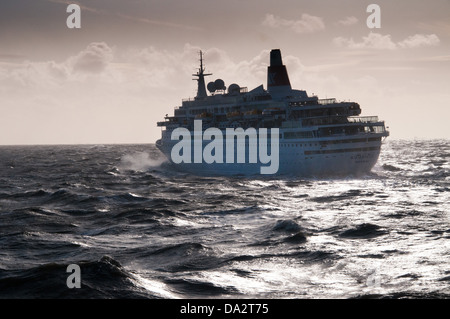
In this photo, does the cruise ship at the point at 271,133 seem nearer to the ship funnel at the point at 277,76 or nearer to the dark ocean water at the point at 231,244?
the ship funnel at the point at 277,76

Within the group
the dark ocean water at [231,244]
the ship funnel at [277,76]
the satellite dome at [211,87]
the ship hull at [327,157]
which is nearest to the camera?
the dark ocean water at [231,244]

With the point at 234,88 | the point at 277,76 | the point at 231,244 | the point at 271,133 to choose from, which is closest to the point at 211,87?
the point at 234,88

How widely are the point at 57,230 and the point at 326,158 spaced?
3684cm

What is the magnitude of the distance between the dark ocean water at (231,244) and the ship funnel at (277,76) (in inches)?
1189

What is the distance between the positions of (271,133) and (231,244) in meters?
40.8

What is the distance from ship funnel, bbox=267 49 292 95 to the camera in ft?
236

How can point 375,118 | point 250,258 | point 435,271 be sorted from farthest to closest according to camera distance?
point 375,118 < point 250,258 < point 435,271

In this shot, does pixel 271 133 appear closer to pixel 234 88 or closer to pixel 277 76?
pixel 277 76

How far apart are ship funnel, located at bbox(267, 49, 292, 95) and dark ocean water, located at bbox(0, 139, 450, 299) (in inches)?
1189

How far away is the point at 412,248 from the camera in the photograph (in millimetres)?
21297

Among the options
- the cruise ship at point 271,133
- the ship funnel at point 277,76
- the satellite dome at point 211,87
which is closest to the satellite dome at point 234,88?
the cruise ship at point 271,133

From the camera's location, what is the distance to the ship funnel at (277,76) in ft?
236
